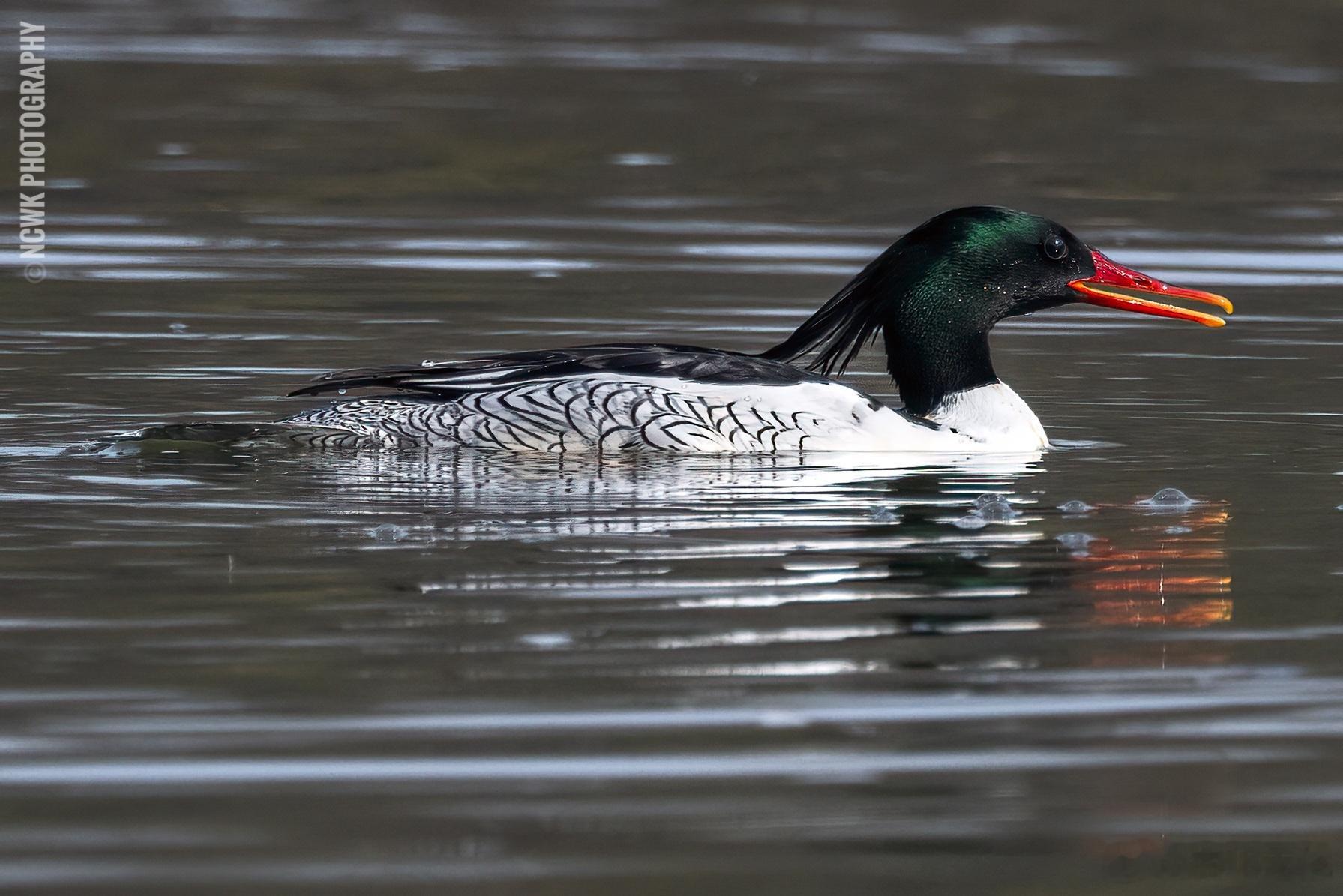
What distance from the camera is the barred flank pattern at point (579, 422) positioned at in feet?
32.1

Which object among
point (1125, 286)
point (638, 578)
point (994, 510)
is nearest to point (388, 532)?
point (638, 578)

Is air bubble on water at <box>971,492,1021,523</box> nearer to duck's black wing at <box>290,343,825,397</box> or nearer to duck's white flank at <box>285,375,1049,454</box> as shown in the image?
duck's white flank at <box>285,375,1049,454</box>

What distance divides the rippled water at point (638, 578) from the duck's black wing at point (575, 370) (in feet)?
1.12

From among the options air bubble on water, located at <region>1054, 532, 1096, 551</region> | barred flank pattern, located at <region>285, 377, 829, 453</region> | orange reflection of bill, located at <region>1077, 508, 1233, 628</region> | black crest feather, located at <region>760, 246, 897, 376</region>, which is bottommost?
orange reflection of bill, located at <region>1077, 508, 1233, 628</region>

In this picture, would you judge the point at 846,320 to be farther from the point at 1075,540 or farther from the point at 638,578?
the point at 638,578

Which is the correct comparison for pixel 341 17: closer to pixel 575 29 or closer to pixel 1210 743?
pixel 575 29

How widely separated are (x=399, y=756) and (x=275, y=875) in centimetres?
77

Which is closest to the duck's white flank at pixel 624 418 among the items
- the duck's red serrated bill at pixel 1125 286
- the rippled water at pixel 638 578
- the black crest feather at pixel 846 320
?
the rippled water at pixel 638 578

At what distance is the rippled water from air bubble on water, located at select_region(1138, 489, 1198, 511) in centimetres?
9

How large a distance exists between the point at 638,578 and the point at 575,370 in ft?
8.28

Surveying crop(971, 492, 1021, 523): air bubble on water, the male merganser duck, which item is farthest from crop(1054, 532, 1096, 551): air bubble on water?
the male merganser duck

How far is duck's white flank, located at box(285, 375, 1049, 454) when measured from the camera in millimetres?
9789

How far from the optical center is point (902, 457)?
10.1m

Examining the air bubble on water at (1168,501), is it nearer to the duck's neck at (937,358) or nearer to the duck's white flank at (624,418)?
the duck's white flank at (624,418)
